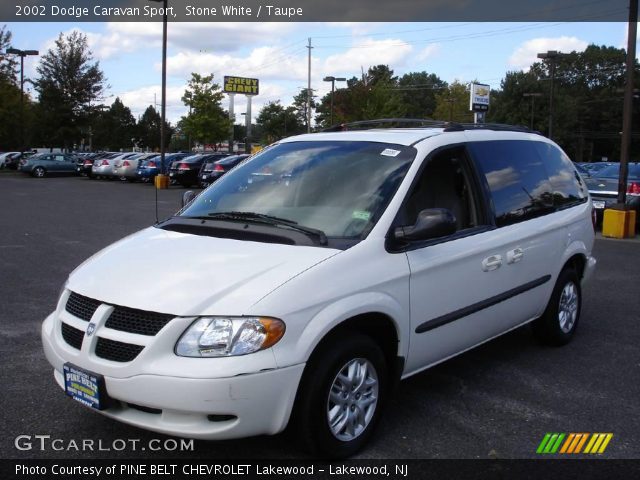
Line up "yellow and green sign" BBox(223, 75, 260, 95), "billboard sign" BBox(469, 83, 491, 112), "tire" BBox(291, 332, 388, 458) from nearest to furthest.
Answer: "tire" BBox(291, 332, 388, 458), "billboard sign" BBox(469, 83, 491, 112), "yellow and green sign" BBox(223, 75, 260, 95)

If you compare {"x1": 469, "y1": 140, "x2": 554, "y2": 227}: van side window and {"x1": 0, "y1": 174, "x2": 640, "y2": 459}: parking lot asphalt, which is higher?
{"x1": 469, "y1": 140, "x2": 554, "y2": 227}: van side window

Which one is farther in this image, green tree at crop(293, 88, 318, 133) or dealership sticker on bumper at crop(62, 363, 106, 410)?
green tree at crop(293, 88, 318, 133)

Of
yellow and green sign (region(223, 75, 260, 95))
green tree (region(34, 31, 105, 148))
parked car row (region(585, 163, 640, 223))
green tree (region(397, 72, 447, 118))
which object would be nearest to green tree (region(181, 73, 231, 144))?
green tree (region(34, 31, 105, 148))

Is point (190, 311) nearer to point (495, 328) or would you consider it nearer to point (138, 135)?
point (495, 328)

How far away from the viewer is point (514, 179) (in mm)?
5102

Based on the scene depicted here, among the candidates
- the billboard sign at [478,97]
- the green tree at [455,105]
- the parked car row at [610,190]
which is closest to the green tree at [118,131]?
the green tree at [455,105]

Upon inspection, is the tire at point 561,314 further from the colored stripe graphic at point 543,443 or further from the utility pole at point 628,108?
the utility pole at point 628,108

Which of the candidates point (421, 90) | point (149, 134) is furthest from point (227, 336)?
point (421, 90)

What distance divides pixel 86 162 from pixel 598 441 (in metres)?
36.9

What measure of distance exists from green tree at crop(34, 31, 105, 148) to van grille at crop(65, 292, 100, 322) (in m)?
54.4

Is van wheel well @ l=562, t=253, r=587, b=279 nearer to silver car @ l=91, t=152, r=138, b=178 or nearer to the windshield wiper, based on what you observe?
the windshield wiper

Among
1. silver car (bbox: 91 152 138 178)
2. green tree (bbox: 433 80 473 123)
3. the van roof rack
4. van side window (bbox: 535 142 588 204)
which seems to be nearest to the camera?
the van roof rack

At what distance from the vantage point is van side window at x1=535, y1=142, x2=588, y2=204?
5.71m

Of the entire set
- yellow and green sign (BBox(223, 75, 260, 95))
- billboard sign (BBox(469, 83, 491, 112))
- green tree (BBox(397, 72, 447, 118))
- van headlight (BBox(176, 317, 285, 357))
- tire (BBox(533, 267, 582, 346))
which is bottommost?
tire (BBox(533, 267, 582, 346))
